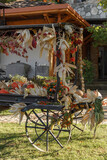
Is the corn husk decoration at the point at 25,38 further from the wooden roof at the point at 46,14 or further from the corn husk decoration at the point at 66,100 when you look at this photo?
the wooden roof at the point at 46,14

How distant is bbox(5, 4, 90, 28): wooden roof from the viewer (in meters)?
8.28

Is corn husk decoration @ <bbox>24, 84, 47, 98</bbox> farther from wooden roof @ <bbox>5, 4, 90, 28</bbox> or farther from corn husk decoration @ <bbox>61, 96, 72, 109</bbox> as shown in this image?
wooden roof @ <bbox>5, 4, 90, 28</bbox>

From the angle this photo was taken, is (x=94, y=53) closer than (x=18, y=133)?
No

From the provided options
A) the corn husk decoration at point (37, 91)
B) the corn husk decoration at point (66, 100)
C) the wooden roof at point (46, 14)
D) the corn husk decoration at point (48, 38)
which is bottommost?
the corn husk decoration at point (66, 100)

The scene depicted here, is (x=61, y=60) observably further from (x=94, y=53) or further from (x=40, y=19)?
(x=94, y=53)

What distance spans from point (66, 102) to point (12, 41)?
1.42 metres

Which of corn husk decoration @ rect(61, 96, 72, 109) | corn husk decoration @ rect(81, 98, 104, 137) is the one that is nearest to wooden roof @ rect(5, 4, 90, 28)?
corn husk decoration @ rect(61, 96, 72, 109)

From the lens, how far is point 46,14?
8836 millimetres

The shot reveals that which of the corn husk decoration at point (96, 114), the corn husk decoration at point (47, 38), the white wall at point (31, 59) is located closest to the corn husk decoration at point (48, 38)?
the corn husk decoration at point (47, 38)

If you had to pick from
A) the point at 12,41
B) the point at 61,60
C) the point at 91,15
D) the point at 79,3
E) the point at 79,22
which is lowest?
the point at 61,60

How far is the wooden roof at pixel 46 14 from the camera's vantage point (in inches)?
326

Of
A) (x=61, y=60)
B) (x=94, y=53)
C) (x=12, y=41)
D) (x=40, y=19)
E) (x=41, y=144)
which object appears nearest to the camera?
(x=61, y=60)

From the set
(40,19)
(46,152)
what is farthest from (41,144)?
(40,19)

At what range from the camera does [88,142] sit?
4.51 m
